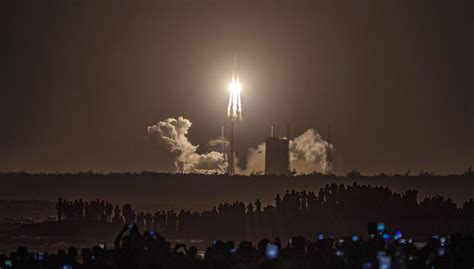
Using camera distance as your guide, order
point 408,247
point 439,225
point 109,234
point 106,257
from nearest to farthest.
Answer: point 408,247 < point 106,257 < point 439,225 < point 109,234

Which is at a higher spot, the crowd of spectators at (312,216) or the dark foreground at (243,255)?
the crowd of spectators at (312,216)

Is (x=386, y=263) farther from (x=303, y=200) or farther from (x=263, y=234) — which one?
(x=303, y=200)

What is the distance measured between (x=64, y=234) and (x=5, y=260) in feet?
317

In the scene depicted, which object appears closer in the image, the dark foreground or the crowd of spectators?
the dark foreground

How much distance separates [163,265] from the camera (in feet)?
290

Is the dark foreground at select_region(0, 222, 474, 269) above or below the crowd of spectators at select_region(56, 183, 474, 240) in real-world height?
below

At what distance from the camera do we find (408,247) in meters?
87.8

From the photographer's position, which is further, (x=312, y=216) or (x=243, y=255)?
(x=312, y=216)

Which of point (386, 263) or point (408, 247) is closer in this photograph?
point (386, 263)

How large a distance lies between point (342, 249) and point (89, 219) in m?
96.0

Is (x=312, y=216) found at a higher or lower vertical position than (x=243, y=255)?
higher

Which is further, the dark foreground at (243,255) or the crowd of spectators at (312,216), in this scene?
the crowd of spectators at (312,216)

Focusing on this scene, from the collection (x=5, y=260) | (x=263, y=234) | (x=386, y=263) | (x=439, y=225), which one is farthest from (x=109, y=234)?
(x=386, y=263)

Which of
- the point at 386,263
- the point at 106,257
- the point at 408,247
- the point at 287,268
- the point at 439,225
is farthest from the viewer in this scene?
the point at 439,225
